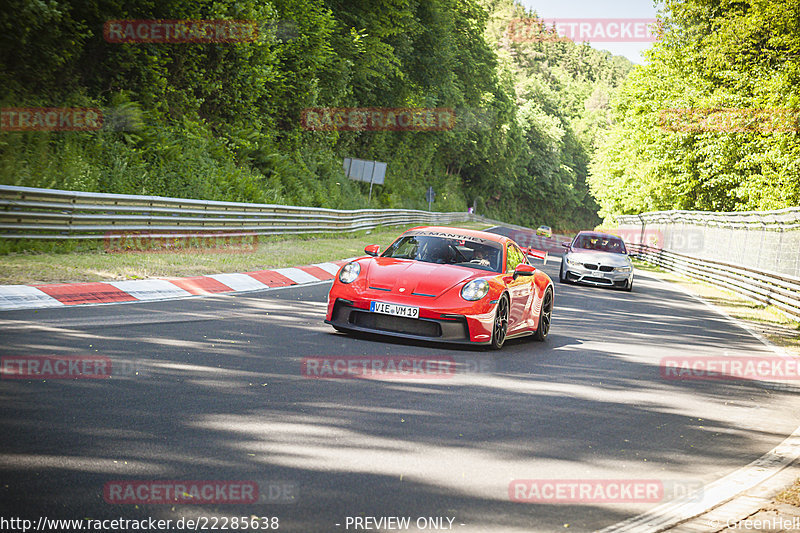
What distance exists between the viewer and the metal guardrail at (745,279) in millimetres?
18312

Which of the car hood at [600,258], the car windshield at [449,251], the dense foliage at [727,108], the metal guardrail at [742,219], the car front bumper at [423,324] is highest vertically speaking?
the dense foliage at [727,108]

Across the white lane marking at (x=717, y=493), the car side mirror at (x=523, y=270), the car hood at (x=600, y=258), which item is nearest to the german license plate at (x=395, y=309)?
the car side mirror at (x=523, y=270)

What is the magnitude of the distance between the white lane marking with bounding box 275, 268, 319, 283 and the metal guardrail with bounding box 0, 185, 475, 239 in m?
2.59

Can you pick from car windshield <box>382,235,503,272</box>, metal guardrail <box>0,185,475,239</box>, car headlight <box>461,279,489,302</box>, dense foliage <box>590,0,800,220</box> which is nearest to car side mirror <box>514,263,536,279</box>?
car windshield <box>382,235,503,272</box>

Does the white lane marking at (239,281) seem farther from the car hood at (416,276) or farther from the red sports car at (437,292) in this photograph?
the car hood at (416,276)

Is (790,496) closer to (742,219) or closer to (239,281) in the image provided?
(239,281)

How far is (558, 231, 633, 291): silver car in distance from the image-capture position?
22172mm

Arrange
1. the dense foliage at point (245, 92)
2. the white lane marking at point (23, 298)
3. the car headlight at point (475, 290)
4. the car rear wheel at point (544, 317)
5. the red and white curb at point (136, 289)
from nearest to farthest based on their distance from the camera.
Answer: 1. the car headlight at point (475, 290)
2. the white lane marking at point (23, 298)
3. the red and white curb at point (136, 289)
4. the car rear wheel at point (544, 317)
5. the dense foliage at point (245, 92)

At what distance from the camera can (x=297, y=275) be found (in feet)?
55.9

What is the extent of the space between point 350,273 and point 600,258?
46.1ft

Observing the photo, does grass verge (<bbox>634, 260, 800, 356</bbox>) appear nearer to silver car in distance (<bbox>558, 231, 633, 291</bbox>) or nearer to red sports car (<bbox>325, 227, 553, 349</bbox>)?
silver car in distance (<bbox>558, 231, 633, 291</bbox>)

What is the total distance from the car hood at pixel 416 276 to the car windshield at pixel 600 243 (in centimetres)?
1420

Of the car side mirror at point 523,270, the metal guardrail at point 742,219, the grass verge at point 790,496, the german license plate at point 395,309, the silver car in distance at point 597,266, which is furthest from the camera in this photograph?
the silver car in distance at point 597,266

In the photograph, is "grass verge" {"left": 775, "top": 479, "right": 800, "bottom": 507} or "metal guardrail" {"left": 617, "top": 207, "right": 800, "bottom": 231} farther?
"metal guardrail" {"left": 617, "top": 207, "right": 800, "bottom": 231}
